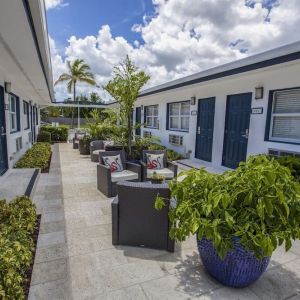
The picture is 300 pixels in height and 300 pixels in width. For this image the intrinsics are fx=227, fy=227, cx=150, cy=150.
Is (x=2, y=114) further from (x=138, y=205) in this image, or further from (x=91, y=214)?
(x=138, y=205)

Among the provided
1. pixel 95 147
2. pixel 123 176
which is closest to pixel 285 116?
pixel 123 176

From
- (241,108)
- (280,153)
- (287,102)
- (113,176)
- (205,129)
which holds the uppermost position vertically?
(287,102)

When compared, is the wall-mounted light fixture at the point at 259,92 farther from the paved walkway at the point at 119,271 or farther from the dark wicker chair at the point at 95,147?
the dark wicker chair at the point at 95,147

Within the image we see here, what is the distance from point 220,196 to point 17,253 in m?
1.73

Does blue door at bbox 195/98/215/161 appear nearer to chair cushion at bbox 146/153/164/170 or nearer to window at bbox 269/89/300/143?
window at bbox 269/89/300/143

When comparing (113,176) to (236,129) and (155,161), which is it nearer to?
(155,161)

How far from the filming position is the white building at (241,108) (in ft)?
16.3

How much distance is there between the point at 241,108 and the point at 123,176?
3.84 meters

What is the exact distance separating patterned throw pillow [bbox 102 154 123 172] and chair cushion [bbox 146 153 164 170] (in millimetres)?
673

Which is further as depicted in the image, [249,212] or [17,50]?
Result: [17,50]

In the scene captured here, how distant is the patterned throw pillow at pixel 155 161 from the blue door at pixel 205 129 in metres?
2.73

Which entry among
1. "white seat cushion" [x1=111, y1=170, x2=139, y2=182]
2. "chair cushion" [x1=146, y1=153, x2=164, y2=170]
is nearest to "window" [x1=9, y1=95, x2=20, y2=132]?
"white seat cushion" [x1=111, y1=170, x2=139, y2=182]

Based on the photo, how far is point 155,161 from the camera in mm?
5301

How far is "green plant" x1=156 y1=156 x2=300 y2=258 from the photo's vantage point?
1753 millimetres
